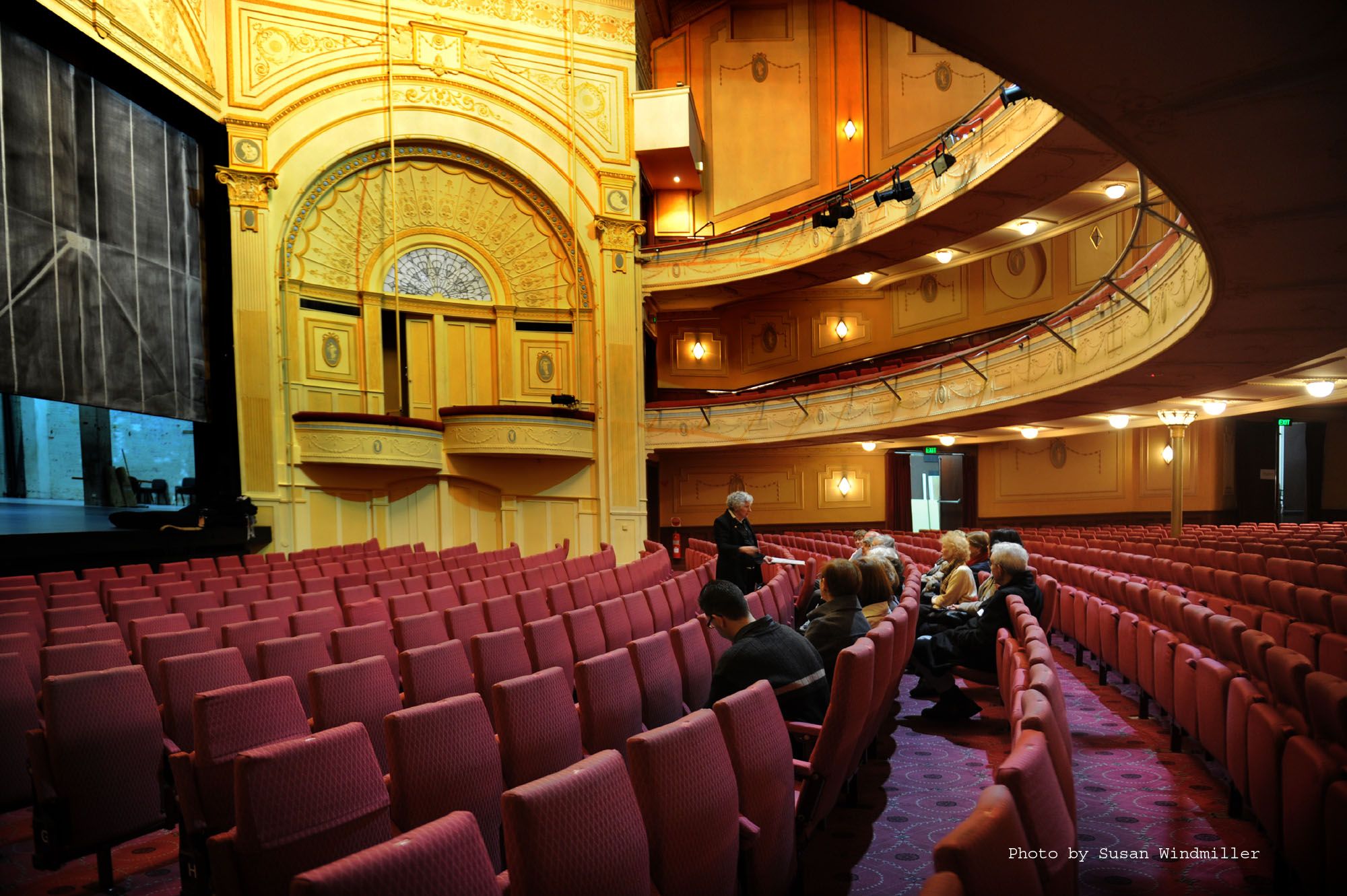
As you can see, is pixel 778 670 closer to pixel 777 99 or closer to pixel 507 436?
pixel 507 436

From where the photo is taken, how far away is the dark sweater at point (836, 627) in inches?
132

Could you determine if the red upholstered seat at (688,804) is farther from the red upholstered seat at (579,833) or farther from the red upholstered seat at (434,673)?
the red upholstered seat at (434,673)

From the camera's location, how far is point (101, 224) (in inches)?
305

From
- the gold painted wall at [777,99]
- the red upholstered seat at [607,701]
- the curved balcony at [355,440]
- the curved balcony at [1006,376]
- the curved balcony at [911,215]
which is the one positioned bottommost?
the red upholstered seat at [607,701]

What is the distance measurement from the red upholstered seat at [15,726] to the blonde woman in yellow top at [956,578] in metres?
4.36

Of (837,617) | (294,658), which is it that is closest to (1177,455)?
(837,617)

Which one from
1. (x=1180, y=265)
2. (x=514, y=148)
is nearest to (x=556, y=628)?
(x=1180, y=265)

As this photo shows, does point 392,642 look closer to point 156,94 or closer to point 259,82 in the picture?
point 156,94

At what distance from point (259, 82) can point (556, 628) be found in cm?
978

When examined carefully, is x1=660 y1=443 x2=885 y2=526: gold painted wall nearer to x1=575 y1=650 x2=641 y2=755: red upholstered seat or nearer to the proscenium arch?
the proscenium arch

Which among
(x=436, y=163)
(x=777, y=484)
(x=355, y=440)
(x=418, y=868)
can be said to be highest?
(x=436, y=163)

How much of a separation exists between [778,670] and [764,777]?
0.74m

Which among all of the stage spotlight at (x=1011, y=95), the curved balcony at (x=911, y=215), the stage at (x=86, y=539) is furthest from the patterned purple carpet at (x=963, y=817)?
the curved balcony at (x=911, y=215)

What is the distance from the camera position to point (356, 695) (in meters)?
2.52
